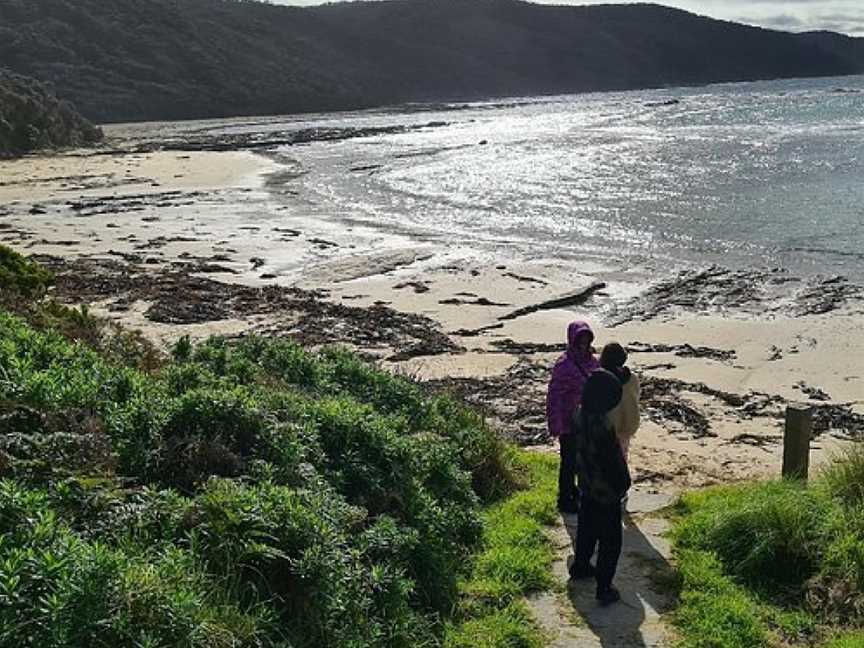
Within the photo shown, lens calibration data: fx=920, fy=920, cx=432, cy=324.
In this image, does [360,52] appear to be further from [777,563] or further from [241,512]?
[241,512]

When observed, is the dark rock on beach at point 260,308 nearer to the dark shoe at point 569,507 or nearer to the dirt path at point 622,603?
the dark shoe at point 569,507

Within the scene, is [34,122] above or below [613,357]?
above

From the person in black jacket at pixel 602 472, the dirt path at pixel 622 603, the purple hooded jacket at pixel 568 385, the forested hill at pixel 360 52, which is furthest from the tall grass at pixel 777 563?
the forested hill at pixel 360 52

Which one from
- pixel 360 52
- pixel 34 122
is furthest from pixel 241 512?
pixel 360 52

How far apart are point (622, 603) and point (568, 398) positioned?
177cm

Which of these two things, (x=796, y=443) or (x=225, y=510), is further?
(x=796, y=443)

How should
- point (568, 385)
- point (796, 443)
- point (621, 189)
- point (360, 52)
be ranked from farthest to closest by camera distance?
1. point (360, 52)
2. point (621, 189)
3. point (796, 443)
4. point (568, 385)

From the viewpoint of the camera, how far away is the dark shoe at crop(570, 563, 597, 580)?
596 cm

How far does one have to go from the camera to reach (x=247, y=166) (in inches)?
1564

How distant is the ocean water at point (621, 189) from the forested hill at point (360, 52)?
35487 millimetres

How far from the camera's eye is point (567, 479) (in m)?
7.15

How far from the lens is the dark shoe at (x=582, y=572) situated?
5.96 m

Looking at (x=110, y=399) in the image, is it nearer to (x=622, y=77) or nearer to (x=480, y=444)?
(x=480, y=444)

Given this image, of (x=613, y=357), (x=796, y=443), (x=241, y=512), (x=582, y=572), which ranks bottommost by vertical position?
(x=582, y=572)
